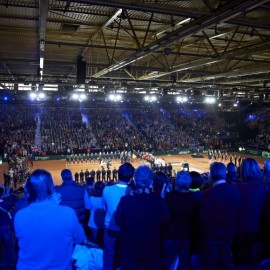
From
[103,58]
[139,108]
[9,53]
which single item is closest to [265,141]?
[139,108]

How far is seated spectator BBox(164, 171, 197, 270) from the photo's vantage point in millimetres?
4051

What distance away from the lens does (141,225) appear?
330 cm

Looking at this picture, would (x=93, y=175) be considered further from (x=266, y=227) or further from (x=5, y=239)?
(x=266, y=227)

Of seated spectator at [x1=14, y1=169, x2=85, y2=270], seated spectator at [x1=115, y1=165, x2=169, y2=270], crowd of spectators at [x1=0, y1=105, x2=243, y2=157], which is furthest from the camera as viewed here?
crowd of spectators at [x1=0, y1=105, x2=243, y2=157]

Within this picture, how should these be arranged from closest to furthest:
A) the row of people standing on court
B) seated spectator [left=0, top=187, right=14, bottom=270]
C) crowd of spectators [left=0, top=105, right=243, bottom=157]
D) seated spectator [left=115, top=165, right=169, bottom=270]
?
seated spectator [left=115, top=165, right=169, bottom=270] → seated spectator [left=0, top=187, right=14, bottom=270] → the row of people standing on court → crowd of spectators [left=0, top=105, right=243, bottom=157]

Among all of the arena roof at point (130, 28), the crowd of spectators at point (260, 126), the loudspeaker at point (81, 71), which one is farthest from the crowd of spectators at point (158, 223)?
the crowd of spectators at point (260, 126)

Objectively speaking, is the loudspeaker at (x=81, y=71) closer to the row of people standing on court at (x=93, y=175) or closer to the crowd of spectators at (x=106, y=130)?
the row of people standing on court at (x=93, y=175)

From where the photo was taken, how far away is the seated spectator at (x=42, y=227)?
2641mm

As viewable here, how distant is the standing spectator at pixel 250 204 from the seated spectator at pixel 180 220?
2.31ft

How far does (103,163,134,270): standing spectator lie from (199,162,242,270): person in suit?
1.10m

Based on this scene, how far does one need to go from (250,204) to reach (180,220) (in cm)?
102

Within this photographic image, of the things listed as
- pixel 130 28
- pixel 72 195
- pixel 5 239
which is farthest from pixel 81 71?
pixel 5 239

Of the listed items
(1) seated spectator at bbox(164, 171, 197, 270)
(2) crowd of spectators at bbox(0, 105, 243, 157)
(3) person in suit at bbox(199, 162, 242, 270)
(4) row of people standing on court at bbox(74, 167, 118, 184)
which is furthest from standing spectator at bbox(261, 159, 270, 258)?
(2) crowd of spectators at bbox(0, 105, 243, 157)

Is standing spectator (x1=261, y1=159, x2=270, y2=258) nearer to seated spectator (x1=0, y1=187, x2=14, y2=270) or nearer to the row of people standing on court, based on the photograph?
seated spectator (x1=0, y1=187, x2=14, y2=270)
